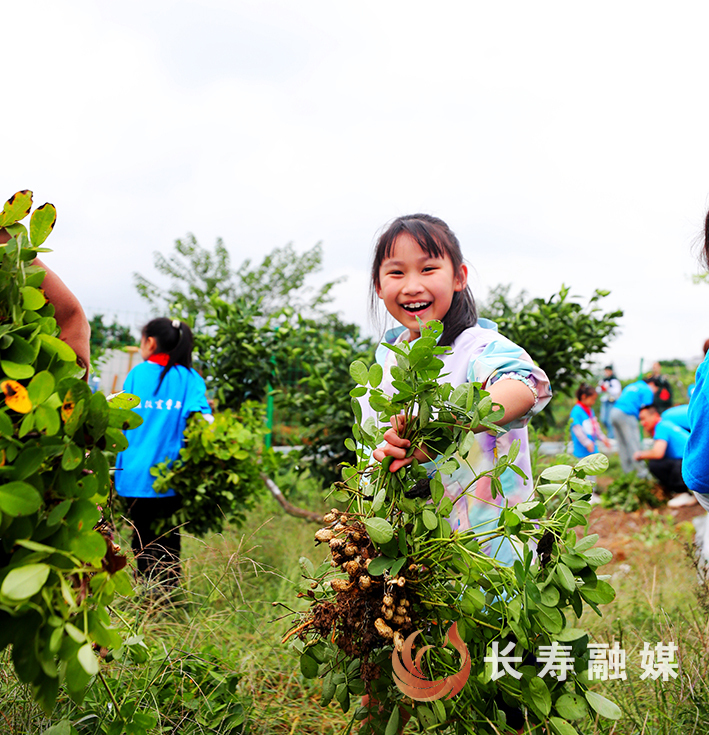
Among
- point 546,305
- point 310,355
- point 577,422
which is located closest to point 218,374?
point 310,355

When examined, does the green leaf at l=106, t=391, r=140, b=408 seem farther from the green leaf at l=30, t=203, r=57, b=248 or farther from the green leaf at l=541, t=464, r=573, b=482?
the green leaf at l=541, t=464, r=573, b=482

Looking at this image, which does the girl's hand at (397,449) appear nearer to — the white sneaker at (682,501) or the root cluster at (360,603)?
the root cluster at (360,603)

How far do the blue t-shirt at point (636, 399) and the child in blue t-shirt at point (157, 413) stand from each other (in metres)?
6.40

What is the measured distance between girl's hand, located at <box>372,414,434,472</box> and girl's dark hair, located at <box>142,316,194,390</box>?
2.50 meters

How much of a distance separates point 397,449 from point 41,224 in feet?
2.22

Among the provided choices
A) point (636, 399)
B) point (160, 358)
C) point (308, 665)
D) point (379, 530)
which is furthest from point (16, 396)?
point (636, 399)

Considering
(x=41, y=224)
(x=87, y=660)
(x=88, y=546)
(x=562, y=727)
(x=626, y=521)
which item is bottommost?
(x=626, y=521)

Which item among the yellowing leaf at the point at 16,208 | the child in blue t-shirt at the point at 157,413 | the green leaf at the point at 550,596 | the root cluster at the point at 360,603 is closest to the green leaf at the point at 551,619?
the green leaf at the point at 550,596

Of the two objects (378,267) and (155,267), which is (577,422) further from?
(155,267)

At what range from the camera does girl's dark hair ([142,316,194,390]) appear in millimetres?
3383

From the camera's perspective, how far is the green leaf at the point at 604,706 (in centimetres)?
94

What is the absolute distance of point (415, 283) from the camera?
1664mm

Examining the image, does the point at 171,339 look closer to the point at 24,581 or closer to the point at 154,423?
the point at 154,423

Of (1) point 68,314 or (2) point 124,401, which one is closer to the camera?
(2) point 124,401
